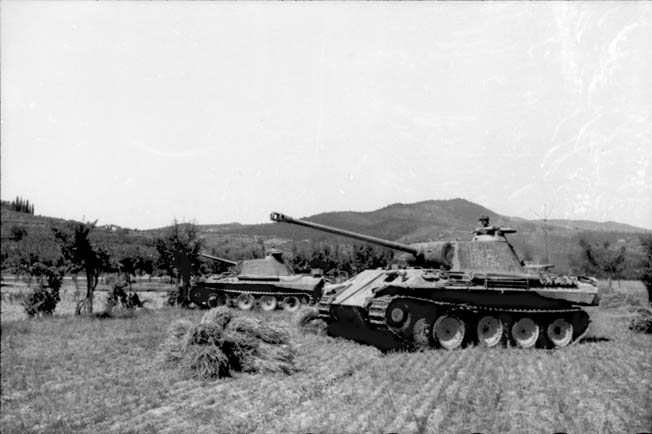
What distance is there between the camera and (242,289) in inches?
881

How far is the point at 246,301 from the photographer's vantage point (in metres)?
22.2

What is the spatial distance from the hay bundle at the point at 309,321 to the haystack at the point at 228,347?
427cm

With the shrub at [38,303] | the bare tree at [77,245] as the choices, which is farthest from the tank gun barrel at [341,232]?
the shrub at [38,303]

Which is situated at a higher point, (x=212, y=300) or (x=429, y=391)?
(x=212, y=300)

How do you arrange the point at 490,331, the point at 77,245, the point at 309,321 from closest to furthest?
the point at 490,331 → the point at 309,321 → the point at 77,245

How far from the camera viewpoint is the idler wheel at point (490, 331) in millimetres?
11740

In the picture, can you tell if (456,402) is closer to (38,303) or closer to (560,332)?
(560,332)

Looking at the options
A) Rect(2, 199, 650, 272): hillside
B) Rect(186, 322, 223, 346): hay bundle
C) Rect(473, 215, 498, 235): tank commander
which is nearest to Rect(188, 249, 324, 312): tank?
Rect(473, 215, 498, 235): tank commander

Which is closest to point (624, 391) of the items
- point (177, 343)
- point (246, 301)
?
point (177, 343)

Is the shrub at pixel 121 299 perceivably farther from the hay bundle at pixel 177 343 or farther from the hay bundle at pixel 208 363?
the hay bundle at pixel 208 363

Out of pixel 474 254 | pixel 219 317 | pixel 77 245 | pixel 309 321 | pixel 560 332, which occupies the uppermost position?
pixel 77 245

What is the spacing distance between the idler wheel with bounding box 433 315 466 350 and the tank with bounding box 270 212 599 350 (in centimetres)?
2

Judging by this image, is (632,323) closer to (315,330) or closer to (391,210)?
(315,330)

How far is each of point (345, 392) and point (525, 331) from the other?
6.46 metres
